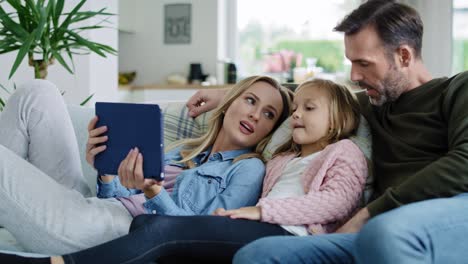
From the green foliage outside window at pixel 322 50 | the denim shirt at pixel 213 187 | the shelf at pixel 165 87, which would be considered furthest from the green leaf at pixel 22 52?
the green foliage outside window at pixel 322 50

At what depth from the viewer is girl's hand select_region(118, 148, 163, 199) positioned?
5.33 ft

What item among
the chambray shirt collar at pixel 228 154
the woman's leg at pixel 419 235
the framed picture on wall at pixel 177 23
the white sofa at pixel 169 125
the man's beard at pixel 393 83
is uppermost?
the framed picture on wall at pixel 177 23

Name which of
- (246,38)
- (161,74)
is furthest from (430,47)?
(161,74)

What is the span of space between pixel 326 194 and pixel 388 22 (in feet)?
1.95

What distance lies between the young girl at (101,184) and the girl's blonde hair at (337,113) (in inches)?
5.3

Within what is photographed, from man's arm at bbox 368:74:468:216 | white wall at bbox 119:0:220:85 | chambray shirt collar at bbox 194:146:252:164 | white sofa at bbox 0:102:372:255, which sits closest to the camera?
man's arm at bbox 368:74:468:216

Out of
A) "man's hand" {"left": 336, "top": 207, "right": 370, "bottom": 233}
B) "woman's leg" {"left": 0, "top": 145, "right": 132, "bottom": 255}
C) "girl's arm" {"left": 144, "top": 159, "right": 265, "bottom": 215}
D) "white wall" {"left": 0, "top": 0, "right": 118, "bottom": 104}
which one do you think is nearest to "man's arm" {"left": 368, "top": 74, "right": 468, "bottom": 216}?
"man's hand" {"left": 336, "top": 207, "right": 370, "bottom": 233}

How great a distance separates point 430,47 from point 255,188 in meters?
3.47

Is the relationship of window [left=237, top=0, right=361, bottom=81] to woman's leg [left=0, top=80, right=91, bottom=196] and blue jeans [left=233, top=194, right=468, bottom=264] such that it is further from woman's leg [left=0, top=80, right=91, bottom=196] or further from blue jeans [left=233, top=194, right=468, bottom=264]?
blue jeans [left=233, top=194, right=468, bottom=264]

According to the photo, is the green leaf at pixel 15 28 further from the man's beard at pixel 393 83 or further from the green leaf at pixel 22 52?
the man's beard at pixel 393 83

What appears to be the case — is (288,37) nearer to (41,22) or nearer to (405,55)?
(41,22)

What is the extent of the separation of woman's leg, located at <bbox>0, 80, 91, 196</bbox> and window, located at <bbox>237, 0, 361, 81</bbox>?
374cm

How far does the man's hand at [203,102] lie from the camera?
226 cm

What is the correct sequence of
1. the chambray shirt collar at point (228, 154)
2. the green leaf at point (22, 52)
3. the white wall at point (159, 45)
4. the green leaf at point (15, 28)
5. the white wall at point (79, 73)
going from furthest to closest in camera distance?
the white wall at point (159, 45) → the white wall at point (79, 73) → the green leaf at point (15, 28) → the green leaf at point (22, 52) → the chambray shirt collar at point (228, 154)
